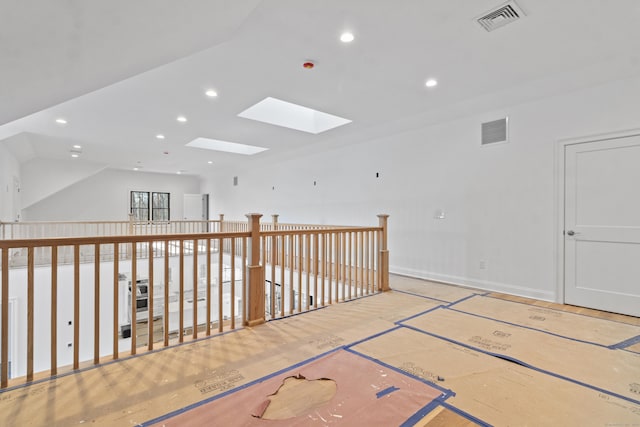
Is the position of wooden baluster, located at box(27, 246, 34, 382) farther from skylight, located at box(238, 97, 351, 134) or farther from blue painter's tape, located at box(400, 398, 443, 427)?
skylight, located at box(238, 97, 351, 134)

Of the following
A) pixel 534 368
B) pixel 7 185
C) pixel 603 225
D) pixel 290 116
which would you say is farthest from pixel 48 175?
pixel 603 225

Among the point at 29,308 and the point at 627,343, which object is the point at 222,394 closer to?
the point at 29,308

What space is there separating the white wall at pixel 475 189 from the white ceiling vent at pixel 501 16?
6.22 ft

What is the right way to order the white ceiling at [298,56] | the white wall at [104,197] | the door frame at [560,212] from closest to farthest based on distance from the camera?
the white ceiling at [298,56]
the door frame at [560,212]
the white wall at [104,197]

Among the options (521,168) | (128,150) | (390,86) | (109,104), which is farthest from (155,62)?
(128,150)

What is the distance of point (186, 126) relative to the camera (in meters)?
5.36

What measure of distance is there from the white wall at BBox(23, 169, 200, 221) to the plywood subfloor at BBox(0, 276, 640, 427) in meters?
9.19

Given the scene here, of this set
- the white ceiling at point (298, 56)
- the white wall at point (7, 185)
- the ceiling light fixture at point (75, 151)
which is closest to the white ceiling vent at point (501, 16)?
the white ceiling at point (298, 56)

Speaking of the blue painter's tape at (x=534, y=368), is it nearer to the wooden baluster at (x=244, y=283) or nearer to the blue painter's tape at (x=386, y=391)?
the blue painter's tape at (x=386, y=391)

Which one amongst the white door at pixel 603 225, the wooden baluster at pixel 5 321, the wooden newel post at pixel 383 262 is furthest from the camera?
the wooden newel post at pixel 383 262

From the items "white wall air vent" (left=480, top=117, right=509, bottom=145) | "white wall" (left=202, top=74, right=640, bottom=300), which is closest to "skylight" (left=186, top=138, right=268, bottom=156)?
"white wall" (left=202, top=74, right=640, bottom=300)

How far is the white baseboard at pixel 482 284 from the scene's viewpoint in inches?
153

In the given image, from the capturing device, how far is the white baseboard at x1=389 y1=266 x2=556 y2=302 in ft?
12.7

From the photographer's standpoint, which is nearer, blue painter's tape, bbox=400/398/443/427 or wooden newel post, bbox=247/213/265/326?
blue painter's tape, bbox=400/398/443/427
